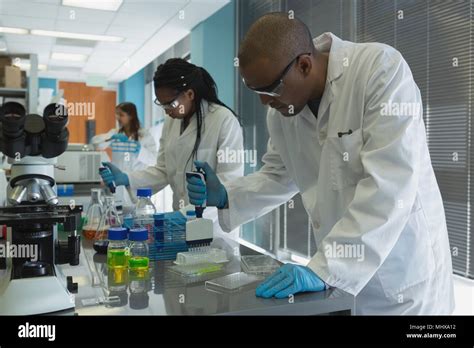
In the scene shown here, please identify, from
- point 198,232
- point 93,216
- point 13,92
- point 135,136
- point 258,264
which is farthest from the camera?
point 135,136

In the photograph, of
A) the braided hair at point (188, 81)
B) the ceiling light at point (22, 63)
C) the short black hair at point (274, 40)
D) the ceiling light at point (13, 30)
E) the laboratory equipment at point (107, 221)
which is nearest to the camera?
the short black hair at point (274, 40)

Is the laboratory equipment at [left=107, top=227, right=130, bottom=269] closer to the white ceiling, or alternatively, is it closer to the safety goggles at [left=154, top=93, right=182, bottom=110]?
the safety goggles at [left=154, top=93, right=182, bottom=110]

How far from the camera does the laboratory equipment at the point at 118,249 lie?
116cm

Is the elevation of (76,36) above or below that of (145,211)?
above

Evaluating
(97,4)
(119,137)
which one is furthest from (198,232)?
(97,4)

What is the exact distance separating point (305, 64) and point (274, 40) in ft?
0.41

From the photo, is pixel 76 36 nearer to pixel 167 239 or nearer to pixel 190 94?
pixel 190 94

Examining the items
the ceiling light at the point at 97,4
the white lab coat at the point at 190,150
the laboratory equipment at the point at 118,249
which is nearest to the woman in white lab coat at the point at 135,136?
the ceiling light at the point at 97,4

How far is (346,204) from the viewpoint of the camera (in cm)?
122

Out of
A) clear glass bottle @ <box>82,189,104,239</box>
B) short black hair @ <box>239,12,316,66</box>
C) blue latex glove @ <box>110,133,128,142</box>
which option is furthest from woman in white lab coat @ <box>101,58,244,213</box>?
blue latex glove @ <box>110,133,128,142</box>

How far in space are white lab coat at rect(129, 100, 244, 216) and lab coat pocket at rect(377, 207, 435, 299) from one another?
841 mm

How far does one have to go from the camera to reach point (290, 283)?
0.95m

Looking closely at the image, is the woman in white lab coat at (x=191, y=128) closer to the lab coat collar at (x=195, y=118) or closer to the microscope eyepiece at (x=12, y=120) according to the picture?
the lab coat collar at (x=195, y=118)
